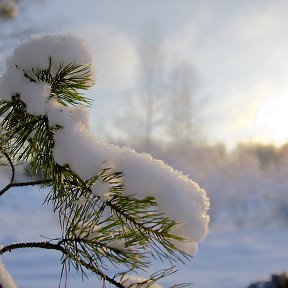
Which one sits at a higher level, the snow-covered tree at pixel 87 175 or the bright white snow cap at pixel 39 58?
the bright white snow cap at pixel 39 58

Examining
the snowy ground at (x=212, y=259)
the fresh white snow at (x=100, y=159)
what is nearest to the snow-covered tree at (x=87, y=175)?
the fresh white snow at (x=100, y=159)

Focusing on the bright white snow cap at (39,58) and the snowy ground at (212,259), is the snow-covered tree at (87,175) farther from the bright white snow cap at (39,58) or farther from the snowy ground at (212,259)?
the snowy ground at (212,259)

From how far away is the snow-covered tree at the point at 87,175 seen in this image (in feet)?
3.32

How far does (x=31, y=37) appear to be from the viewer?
122cm

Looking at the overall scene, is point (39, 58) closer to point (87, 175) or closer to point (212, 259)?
point (87, 175)

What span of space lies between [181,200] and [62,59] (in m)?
0.49

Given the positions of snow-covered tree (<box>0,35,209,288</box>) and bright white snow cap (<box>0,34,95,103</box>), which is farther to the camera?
bright white snow cap (<box>0,34,95,103</box>)

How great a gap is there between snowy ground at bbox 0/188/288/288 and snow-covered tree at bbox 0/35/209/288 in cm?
269

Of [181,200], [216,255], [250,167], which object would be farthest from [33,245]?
[250,167]

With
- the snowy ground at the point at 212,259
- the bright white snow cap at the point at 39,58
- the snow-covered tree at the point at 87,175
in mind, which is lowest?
the snow-covered tree at the point at 87,175

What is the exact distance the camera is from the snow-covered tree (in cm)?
101

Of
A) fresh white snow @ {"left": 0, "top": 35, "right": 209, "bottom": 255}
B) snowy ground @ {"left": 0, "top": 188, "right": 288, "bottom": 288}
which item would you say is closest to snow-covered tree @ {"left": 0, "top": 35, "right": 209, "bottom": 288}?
fresh white snow @ {"left": 0, "top": 35, "right": 209, "bottom": 255}

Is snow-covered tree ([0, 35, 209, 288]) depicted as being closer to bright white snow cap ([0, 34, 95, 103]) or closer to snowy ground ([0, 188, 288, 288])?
bright white snow cap ([0, 34, 95, 103])

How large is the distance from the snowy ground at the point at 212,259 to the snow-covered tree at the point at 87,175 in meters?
2.69
